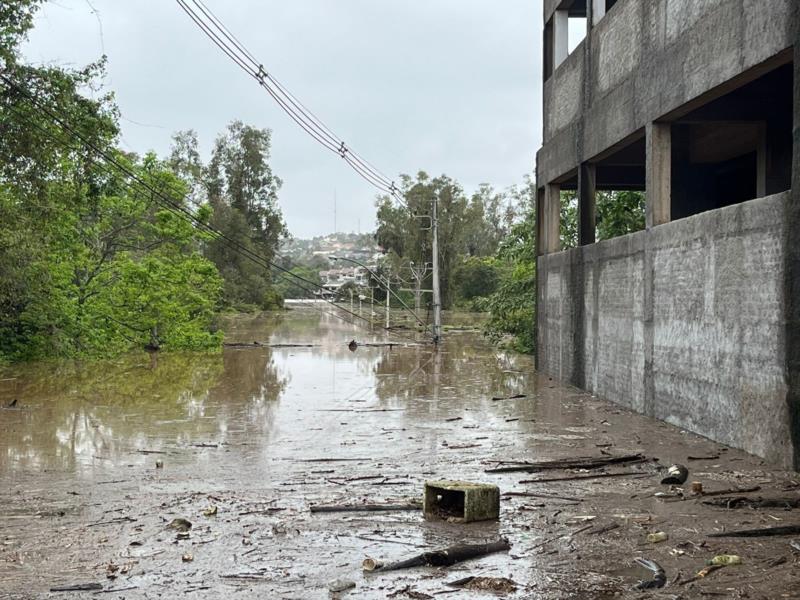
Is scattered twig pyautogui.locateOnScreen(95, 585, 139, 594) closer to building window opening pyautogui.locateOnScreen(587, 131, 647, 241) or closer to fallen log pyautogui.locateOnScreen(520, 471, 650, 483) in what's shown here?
fallen log pyautogui.locateOnScreen(520, 471, 650, 483)

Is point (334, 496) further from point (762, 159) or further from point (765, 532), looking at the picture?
point (762, 159)

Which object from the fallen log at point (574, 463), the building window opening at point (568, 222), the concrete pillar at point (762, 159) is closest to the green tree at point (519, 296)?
the building window opening at point (568, 222)

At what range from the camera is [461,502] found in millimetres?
8133

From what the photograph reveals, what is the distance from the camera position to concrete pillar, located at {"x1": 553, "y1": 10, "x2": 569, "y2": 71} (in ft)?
71.7

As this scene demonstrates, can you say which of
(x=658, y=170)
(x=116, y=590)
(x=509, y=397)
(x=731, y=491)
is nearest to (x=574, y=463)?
(x=731, y=491)

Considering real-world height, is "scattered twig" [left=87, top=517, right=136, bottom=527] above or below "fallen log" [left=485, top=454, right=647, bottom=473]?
below

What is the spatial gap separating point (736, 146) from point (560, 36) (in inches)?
217

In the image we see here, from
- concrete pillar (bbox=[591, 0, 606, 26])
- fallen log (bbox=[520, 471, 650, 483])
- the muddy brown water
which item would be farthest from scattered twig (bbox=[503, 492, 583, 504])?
concrete pillar (bbox=[591, 0, 606, 26])

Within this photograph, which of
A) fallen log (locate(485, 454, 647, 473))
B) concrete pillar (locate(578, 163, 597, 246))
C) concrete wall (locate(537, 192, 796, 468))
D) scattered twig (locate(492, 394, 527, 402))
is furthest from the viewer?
concrete pillar (locate(578, 163, 597, 246))

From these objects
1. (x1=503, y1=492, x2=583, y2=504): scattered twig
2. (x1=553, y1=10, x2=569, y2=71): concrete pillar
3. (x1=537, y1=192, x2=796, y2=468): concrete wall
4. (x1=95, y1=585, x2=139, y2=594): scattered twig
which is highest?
(x1=553, y1=10, x2=569, y2=71): concrete pillar

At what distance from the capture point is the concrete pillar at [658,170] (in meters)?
14.6

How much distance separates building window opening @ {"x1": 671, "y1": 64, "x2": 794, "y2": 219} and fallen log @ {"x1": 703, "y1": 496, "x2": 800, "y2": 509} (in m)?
6.87

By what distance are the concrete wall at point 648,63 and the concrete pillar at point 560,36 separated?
390 mm

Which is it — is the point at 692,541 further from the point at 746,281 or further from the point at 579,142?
the point at 579,142
